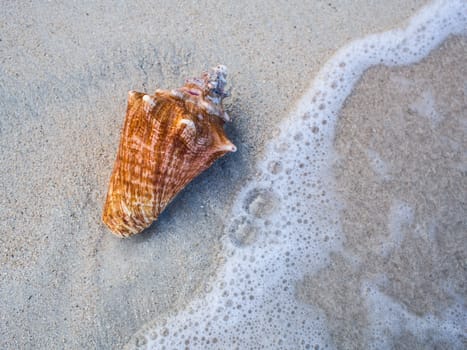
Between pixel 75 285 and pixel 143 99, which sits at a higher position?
pixel 143 99

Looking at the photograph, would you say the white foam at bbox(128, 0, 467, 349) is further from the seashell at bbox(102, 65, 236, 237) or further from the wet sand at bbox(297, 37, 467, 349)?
the seashell at bbox(102, 65, 236, 237)

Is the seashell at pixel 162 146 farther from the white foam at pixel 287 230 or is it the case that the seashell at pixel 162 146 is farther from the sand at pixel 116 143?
the white foam at pixel 287 230

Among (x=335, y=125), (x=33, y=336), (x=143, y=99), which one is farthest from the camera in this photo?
(x=335, y=125)

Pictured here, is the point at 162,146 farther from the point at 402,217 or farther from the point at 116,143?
the point at 402,217

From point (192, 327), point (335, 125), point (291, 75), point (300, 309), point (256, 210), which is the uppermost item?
point (291, 75)

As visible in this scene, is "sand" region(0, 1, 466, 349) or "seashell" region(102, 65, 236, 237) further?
"sand" region(0, 1, 466, 349)

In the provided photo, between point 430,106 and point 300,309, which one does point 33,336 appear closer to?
point 300,309

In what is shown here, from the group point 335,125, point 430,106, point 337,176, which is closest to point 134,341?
point 337,176

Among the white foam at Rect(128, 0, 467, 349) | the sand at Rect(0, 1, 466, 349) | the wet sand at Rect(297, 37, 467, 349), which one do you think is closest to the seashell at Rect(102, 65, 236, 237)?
the sand at Rect(0, 1, 466, 349)
